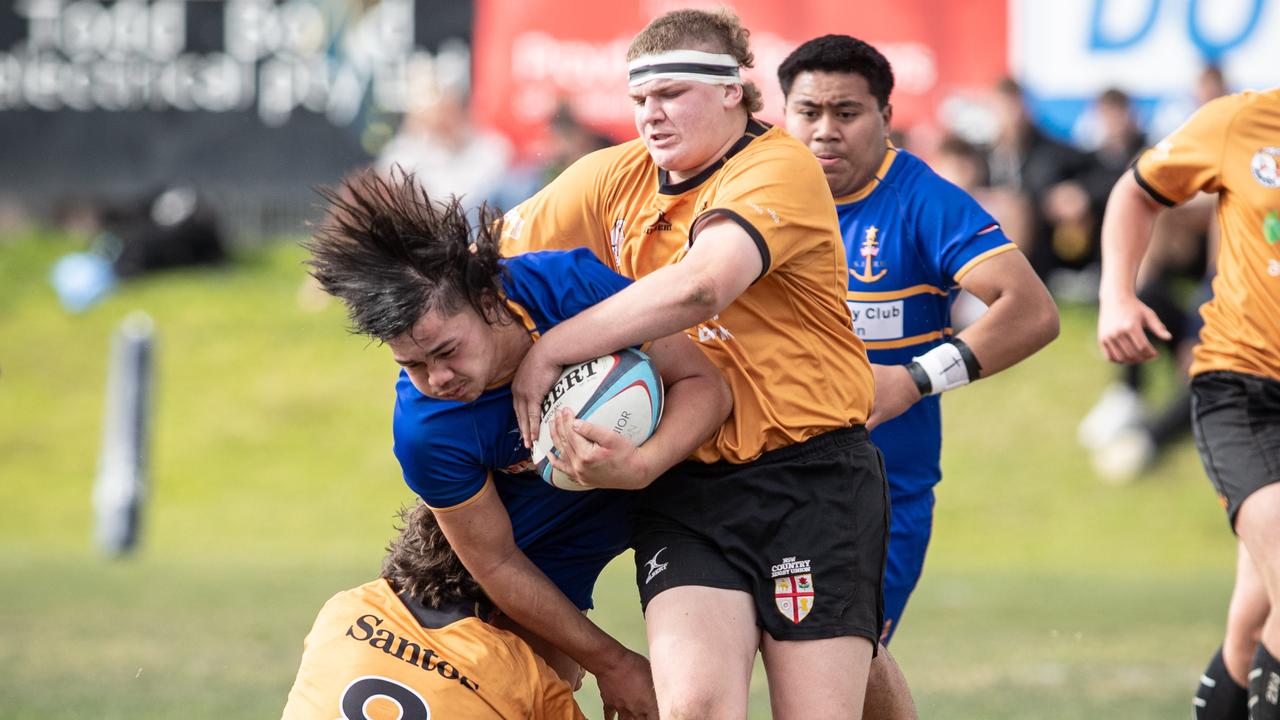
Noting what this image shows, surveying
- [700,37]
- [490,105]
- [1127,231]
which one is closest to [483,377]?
[700,37]

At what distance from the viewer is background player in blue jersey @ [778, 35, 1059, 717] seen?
501cm

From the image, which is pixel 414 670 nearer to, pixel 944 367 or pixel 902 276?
pixel 944 367

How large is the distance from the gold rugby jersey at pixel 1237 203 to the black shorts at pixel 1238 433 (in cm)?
5

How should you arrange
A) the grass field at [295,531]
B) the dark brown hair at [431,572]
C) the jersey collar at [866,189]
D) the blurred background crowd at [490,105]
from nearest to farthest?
the dark brown hair at [431,572] → the jersey collar at [866,189] → the grass field at [295,531] → the blurred background crowd at [490,105]

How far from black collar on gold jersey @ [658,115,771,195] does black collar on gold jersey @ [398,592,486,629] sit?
1.25m

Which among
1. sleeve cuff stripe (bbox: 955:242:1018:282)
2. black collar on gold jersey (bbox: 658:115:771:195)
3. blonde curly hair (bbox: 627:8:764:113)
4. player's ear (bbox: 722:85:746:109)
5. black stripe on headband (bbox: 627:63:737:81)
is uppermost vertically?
blonde curly hair (bbox: 627:8:764:113)

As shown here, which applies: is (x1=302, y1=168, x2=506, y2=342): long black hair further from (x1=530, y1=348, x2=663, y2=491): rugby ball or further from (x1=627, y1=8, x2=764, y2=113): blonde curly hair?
(x1=627, y1=8, x2=764, y2=113): blonde curly hair

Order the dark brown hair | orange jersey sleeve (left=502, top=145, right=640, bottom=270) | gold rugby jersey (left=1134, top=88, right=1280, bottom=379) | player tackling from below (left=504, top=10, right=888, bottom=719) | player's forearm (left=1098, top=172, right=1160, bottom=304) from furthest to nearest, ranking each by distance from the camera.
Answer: player's forearm (left=1098, top=172, right=1160, bottom=304), gold rugby jersey (left=1134, top=88, right=1280, bottom=379), orange jersey sleeve (left=502, top=145, right=640, bottom=270), the dark brown hair, player tackling from below (left=504, top=10, right=888, bottom=719)

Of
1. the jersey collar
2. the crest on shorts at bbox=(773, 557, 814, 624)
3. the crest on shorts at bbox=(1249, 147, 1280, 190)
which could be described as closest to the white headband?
the jersey collar

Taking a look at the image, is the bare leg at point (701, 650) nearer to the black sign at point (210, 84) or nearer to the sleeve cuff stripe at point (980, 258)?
the sleeve cuff stripe at point (980, 258)

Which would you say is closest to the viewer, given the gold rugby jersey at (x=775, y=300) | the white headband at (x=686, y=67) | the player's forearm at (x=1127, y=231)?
the gold rugby jersey at (x=775, y=300)

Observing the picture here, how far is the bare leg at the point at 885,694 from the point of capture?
4.57 metres

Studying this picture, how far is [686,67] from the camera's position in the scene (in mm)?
4156

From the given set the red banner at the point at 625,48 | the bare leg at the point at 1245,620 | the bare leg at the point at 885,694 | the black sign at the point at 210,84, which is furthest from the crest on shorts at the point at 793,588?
the black sign at the point at 210,84
